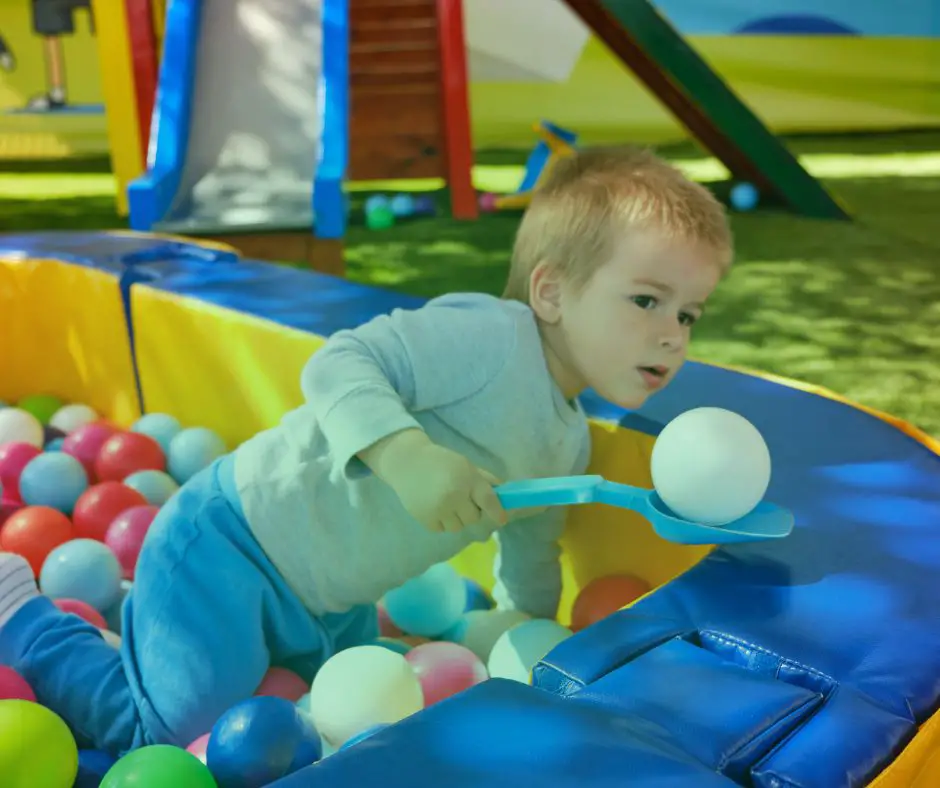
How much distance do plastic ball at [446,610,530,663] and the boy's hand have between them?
44cm

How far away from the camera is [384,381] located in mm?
972

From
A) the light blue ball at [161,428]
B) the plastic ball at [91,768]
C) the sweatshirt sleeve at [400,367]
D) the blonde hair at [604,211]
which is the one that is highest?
the blonde hair at [604,211]

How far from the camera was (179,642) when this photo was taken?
3.64 feet

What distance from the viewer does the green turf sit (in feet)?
7.71

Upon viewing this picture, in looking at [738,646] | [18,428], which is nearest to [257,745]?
[738,646]

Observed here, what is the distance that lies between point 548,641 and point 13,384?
4.68ft

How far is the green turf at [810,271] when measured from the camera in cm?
235

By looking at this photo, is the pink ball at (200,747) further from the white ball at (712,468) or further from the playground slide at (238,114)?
the playground slide at (238,114)

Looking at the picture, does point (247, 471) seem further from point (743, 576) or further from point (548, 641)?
point (743, 576)

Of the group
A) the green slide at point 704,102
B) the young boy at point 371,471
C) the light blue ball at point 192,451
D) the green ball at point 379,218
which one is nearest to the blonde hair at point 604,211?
the young boy at point 371,471

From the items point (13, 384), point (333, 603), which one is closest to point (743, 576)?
point (333, 603)

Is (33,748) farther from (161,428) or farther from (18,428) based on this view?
(18,428)

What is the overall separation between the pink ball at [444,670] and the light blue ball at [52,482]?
762mm

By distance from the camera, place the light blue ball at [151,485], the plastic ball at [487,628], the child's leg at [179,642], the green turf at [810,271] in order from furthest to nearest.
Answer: the green turf at [810,271] → the light blue ball at [151,485] → the plastic ball at [487,628] → the child's leg at [179,642]
